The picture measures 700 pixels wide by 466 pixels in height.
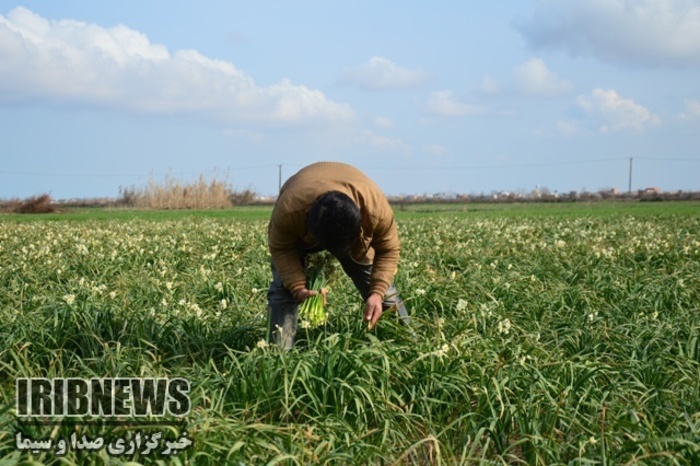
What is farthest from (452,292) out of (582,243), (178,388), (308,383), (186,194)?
(186,194)

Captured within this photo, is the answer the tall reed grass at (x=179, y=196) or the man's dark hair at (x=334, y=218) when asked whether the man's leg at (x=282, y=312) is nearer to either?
the man's dark hair at (x=334, y=218)

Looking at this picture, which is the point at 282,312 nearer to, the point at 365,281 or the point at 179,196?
the point at 365,281

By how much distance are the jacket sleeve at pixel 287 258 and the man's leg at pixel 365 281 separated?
41 cm

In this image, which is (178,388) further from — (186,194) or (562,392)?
(186,194)

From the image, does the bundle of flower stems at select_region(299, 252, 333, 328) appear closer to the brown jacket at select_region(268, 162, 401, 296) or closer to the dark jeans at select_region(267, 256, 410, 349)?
the dark jeans at select_region(267, 256, 410, 349)

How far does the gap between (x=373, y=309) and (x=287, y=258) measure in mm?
718

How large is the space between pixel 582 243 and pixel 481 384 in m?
9.29

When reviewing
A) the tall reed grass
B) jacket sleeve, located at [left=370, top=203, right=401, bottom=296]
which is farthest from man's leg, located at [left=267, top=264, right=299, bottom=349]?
the tall reed grass

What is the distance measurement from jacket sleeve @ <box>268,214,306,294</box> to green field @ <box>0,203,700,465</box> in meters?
0.46

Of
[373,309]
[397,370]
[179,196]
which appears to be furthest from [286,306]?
[179,196]

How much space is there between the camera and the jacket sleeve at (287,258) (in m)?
5.46

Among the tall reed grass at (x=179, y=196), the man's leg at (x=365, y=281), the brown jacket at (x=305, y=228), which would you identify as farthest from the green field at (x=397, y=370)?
the tall reed grass at (x=179, y=196)

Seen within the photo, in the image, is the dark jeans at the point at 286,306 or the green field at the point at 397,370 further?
the dark jeans at the point at 286,306

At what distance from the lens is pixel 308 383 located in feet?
15.3
